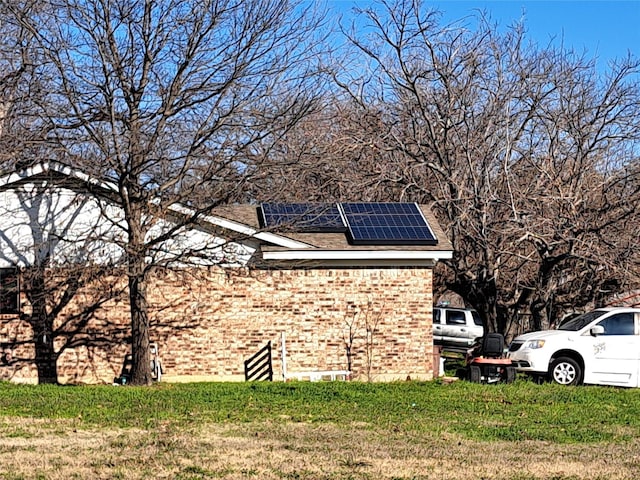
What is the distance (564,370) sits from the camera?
19469mm

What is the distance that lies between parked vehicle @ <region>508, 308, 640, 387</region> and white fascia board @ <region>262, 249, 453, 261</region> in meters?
2.68

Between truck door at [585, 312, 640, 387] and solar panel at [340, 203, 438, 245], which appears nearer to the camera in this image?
truck door at [585, 312, 640, 387]

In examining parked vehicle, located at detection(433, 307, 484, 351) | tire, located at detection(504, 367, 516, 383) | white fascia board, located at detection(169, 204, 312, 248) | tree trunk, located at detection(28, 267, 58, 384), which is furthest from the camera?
parked vehicle, located at detection(433, 307, 484, 351)

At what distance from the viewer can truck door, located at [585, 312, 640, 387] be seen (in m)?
19.1

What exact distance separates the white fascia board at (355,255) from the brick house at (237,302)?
0.09 feet

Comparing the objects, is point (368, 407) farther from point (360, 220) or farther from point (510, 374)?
point (360, 220)

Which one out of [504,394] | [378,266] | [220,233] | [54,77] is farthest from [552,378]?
[54,77]

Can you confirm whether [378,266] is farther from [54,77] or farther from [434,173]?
[54,77]

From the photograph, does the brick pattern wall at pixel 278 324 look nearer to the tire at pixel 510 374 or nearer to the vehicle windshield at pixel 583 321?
the tire at pixel 510 374

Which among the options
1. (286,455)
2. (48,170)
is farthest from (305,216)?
(286,455)

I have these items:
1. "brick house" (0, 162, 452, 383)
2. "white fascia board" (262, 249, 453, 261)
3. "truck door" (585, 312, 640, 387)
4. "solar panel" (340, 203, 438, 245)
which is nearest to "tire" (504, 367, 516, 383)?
"truck door" (585, 312, 640, 387)

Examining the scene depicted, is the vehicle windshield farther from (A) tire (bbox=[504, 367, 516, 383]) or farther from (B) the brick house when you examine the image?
(B) the brick house

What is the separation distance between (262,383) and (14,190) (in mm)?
6412

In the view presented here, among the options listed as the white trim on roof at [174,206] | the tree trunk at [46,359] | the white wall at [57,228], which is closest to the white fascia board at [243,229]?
the white trim on roof at [174,206]
